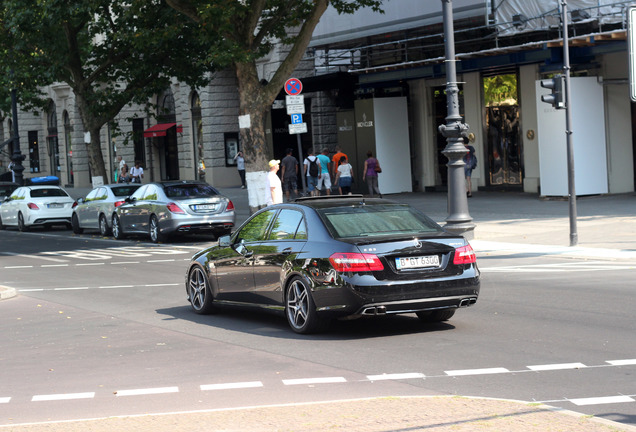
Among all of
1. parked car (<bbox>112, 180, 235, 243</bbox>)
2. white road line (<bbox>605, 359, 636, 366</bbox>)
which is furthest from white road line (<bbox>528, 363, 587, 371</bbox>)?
parked car (<bbox>112, 180, 235, 243</bbox>)

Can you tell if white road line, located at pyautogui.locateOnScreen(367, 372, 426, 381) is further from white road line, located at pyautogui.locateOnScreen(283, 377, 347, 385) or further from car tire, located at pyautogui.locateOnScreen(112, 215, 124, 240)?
car tire, located at pyautogui.locateOnScreen(112, 215, 124, 240)

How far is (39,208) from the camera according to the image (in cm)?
3200

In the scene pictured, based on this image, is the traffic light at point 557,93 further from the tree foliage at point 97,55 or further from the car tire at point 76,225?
the car tire at point 76,225

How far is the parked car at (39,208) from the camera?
3200cm

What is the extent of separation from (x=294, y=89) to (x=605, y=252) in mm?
9734

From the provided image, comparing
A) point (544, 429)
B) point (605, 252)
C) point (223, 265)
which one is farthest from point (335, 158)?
point (544, 429)

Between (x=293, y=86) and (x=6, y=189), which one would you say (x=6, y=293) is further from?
(x=6, y=189)

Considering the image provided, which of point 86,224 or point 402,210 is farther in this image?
point 86,224

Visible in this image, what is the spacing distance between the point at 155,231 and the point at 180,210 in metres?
1.06

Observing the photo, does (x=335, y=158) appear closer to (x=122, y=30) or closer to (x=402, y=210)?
(x=122, y=30)

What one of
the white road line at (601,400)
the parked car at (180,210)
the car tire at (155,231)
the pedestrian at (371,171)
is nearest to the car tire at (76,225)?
the parked car at (180,210)

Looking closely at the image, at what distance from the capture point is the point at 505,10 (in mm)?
27938

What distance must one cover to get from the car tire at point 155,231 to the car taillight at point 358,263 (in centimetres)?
1484

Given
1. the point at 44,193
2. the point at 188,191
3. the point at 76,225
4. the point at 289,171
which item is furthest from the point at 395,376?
the point at 44,193
